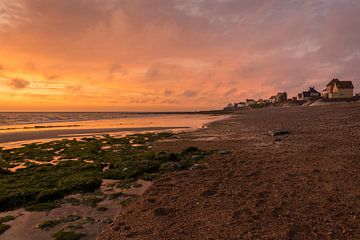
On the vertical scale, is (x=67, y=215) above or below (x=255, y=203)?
below

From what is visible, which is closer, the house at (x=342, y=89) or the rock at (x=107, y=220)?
the rock at (x=107, y=220)

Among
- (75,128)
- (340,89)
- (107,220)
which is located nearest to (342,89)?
(340,89)

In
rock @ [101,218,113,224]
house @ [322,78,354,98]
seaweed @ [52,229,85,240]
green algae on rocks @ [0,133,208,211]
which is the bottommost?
seaweed @ [52,229,85,240]

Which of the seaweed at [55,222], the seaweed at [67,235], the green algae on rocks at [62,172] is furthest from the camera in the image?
the green algae on rocks at [62,172]

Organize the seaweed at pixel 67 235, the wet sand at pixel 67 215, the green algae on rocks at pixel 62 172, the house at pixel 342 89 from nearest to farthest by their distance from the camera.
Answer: the seaweed at pixel 67 235 < the wet sand at pixel 67 215 < the green algae on rocks at pixel 62 172 < the house at pixel 342 89

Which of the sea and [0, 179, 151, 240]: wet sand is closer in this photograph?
[0, 179, 151, 240]: wet sand

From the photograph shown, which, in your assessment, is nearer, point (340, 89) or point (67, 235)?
point (67, 235)

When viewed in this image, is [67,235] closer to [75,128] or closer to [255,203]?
[255,203]

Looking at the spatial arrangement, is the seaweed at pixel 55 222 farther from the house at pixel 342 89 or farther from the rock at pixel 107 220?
the house at pixel 342 89

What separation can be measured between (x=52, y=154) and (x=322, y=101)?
7814cm

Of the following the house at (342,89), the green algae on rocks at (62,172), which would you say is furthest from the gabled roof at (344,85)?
the green algae on rocks at (62,172)

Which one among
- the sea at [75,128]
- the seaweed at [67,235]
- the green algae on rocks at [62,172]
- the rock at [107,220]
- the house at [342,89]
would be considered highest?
the house at [342,89]

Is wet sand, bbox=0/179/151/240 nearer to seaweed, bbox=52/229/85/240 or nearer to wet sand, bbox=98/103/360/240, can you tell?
seaweed, bbox=52/229/85/240

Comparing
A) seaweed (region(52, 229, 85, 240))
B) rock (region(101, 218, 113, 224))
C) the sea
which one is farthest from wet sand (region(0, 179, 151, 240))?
the sea
